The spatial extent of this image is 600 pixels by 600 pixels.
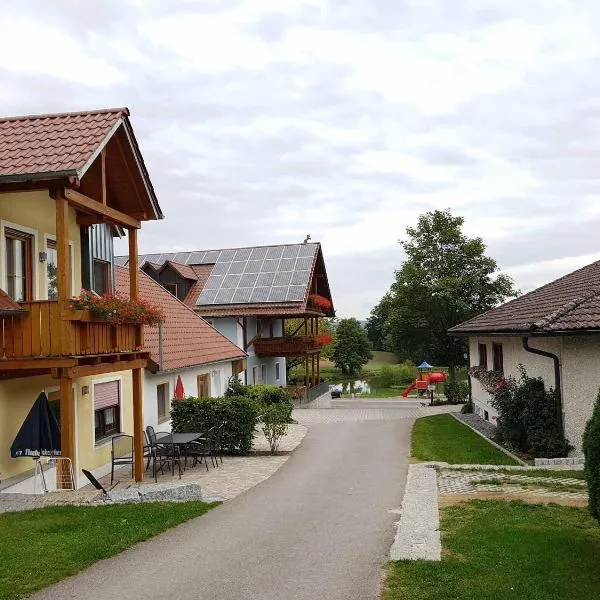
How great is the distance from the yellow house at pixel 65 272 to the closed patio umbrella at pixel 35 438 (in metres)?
0.27

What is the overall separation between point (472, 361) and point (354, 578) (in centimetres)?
2028

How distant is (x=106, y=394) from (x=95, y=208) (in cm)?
522

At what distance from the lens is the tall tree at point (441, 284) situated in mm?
44688

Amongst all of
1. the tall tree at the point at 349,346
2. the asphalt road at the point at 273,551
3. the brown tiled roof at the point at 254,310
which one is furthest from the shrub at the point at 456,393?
the tall tree at the point at 349,346

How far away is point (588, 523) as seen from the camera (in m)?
8.57

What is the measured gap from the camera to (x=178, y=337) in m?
20.7

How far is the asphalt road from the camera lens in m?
6.50

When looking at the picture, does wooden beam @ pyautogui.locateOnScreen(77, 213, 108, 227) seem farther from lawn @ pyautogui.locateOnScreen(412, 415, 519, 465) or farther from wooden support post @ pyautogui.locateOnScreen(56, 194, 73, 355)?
lawn @ pyautogui.locateOnScreen(412, 415, 519, 465)

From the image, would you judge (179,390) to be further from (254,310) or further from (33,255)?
(254,310)

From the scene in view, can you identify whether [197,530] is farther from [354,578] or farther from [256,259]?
[256,259]

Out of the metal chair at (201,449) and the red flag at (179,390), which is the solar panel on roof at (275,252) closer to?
the red flag at (179,390)

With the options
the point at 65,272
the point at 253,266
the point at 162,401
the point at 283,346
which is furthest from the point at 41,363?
the point at 253,266

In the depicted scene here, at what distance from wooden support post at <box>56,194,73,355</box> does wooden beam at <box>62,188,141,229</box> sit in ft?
0.62

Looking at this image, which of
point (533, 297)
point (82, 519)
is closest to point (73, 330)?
point (82, 519)
